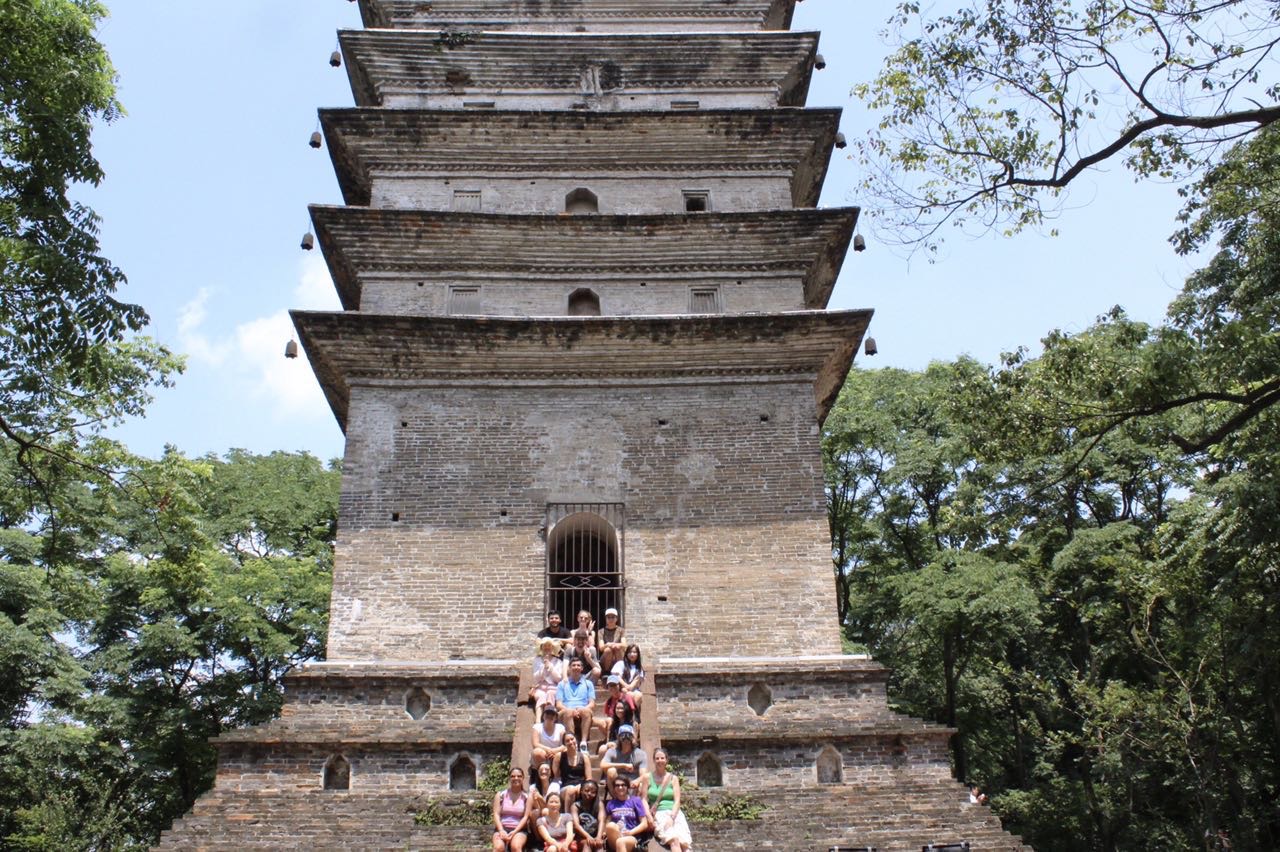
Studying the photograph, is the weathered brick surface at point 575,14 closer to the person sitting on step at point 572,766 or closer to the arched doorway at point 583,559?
the arched doorway at point 583,559

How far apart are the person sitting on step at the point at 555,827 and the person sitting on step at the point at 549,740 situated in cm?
52

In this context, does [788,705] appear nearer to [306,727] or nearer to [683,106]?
[306,727]

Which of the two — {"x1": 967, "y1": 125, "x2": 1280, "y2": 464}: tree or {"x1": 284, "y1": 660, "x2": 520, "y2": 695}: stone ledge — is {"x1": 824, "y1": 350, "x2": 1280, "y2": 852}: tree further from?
{"x1": 284, "y1": 660, "x2": 520, "y2": 695}: stone ledge

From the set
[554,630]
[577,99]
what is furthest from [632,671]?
[577,99]

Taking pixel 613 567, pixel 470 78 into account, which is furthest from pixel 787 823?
pixel 470 78

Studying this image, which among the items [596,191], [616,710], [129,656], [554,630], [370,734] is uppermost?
[596,191]

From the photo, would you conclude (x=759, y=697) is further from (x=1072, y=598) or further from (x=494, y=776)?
(x=1072, y=598)

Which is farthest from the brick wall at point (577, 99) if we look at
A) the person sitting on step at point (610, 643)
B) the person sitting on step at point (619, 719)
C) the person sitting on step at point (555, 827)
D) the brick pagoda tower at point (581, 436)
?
the person sitting on step at point (555, 827)

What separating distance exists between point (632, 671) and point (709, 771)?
118 cm

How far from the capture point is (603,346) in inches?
484

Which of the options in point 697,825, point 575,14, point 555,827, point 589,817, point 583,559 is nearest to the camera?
point 555,827

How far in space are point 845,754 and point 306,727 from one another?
16.2 feet

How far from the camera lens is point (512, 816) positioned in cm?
808

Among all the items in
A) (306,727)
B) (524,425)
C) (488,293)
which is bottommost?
(306,727)
